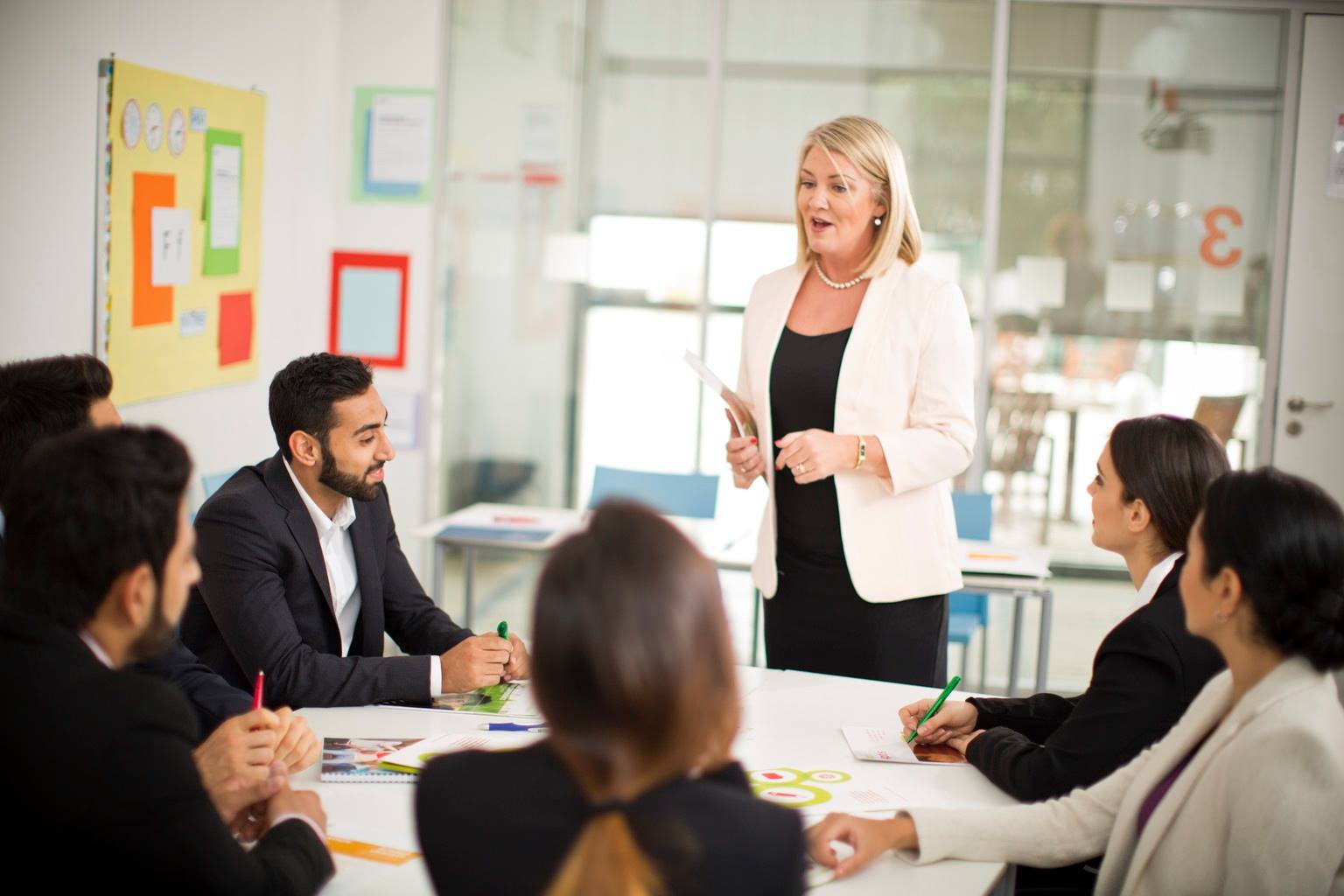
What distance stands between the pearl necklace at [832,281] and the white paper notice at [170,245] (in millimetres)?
2091

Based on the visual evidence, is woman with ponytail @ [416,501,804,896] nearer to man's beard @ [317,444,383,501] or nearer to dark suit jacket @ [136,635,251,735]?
dark suit jacket @ [136,635,251,735]

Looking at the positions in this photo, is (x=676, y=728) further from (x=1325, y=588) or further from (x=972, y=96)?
(x=972, y=96)

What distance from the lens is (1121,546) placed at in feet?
7.39

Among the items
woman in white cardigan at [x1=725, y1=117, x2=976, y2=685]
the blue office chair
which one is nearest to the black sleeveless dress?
woman in white cardigan at [x1=725, y1=117, x2=976, y2=685]

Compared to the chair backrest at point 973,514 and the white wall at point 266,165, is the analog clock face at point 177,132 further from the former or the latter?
the chair backrest at point 973,514

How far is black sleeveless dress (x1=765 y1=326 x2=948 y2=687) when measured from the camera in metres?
2.85

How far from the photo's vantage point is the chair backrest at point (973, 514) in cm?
473

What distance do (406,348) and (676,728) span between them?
477 cm

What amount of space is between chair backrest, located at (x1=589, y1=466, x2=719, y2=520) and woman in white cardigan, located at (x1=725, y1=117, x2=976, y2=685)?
1.89 meters

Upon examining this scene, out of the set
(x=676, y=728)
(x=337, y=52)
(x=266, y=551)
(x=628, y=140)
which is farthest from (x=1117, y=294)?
(x=676, y=728)

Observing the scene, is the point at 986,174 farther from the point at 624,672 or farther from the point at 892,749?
the point at 624,672

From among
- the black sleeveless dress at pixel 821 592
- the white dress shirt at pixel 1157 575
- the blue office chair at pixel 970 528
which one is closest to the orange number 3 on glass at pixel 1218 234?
the blue office chair at pixel 970 528

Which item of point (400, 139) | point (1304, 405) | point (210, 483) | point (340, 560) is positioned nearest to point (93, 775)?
point (340, 560)

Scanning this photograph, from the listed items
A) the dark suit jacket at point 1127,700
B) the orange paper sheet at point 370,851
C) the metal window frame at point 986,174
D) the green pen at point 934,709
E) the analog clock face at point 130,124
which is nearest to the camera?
Answer: the orange paper sheet at point 370,851
